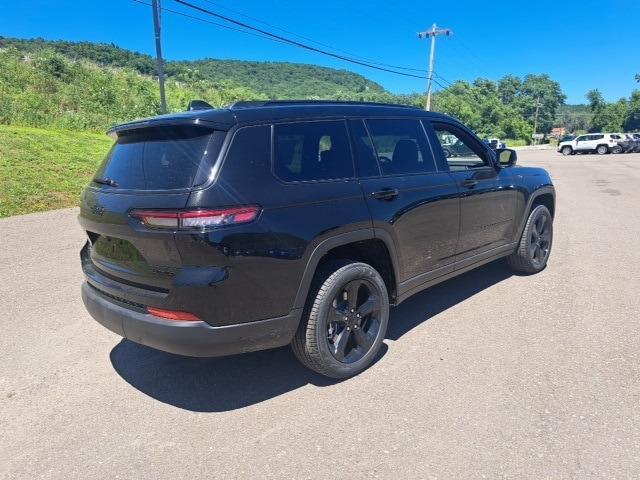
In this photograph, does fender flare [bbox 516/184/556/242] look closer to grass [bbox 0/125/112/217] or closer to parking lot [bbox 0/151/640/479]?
parking lot [bbox 0/151/640/479]

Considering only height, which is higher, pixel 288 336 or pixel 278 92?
pixel 278 92

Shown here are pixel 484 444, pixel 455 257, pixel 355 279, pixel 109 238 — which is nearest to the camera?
pixel 484 444

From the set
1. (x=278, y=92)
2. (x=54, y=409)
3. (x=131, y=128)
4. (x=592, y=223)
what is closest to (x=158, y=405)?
(x=54, y=409)

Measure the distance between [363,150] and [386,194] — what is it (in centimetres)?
36

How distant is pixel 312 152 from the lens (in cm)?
309

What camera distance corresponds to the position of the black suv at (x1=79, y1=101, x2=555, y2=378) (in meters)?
2.56

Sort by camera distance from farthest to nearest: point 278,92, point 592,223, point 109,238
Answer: point 278,92
point 592,223
point 109,238

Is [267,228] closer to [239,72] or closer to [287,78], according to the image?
[239,72]

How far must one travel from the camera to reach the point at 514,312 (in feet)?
14.3

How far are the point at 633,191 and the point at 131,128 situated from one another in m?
14.6

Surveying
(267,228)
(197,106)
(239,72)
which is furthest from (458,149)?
(239,72)

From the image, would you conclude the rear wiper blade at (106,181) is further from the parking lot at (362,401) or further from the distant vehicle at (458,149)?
the distant vehicle at (458,149)

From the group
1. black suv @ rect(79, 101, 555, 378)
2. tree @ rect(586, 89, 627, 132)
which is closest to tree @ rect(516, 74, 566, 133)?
tree @ rect(586, 89, 627, 132)

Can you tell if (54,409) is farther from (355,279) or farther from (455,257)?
(455,257)
